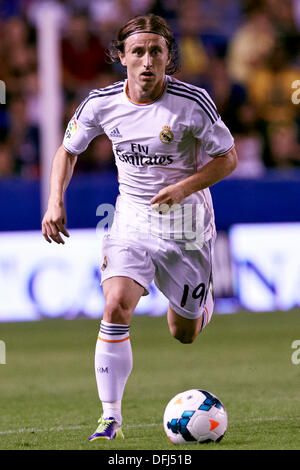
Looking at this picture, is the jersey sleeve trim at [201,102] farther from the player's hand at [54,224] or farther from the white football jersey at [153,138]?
the player's hand at [54,224]

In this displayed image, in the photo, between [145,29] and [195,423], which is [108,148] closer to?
[145,29]

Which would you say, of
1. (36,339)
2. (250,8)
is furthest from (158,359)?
(250,8)

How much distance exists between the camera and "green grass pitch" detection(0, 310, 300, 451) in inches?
226

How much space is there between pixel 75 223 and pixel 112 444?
8.21 meters

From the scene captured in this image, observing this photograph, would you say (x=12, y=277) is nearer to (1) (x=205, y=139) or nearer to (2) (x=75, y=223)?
(2) (x=75, y=223)

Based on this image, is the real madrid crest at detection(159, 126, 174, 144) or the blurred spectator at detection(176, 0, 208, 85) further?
the blurred spectator at detection(176, 0, 208, 85)

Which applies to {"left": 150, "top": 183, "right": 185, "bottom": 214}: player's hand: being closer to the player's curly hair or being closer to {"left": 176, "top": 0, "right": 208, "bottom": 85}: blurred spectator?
the player's curly hair

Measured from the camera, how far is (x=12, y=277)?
12.5 metres

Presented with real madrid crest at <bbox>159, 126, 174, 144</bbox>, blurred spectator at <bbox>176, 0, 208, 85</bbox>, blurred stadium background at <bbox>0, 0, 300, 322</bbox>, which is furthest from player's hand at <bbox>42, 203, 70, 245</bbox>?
blurred spectator at <bbox>176, 0, 208, 85</bbox>

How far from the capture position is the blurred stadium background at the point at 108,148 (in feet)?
41.3

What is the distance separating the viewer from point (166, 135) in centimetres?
594

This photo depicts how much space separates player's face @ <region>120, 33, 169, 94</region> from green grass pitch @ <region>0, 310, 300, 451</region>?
2064mm
